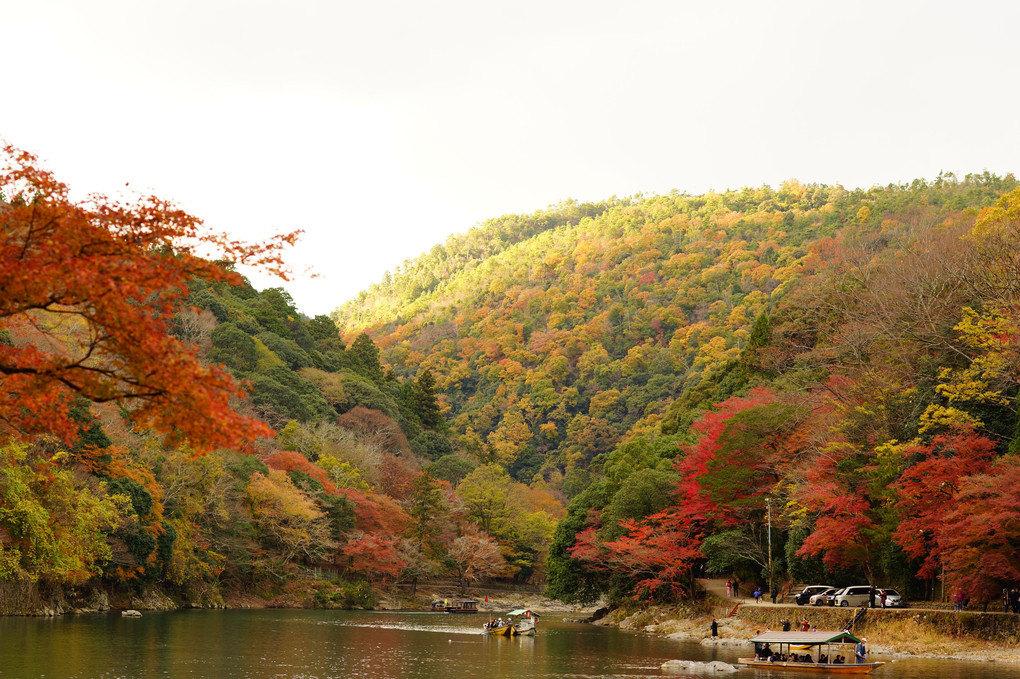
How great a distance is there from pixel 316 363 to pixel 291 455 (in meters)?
27.2

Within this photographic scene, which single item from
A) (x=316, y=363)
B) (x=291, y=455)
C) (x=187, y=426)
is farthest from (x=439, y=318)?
(x=187, y=426)

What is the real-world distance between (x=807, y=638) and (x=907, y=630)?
5.04 m

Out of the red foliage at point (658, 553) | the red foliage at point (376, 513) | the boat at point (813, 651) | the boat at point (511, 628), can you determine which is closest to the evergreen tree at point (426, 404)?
the red foliage at point (376, 513)

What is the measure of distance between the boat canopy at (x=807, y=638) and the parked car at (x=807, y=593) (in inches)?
346

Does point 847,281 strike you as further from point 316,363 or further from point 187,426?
point 316,363

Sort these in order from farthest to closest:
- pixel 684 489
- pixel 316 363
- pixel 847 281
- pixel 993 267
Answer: pixel 316 363, pixel 847 281, pixel 684 489, pixel 993 267

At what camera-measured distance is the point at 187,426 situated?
10500mm

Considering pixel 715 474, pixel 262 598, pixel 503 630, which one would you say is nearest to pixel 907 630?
pixel 715 474

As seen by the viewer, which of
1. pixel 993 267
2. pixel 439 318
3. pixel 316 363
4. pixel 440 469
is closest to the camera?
pixel 993 267

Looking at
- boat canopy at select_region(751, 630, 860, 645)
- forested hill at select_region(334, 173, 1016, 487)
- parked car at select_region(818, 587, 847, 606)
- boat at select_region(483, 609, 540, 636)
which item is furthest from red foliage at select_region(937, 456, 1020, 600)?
forested hill at select_region(334, 173, 1016, 487)

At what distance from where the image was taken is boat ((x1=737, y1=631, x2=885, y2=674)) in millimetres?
28242

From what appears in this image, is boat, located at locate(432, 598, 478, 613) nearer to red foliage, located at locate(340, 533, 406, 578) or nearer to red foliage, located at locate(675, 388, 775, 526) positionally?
red foliage, located at locate(340, 533, 406, 578)

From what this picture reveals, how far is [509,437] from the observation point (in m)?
109

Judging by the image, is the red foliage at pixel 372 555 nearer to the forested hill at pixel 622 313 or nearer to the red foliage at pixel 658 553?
the red foliage at pixel 658 553
